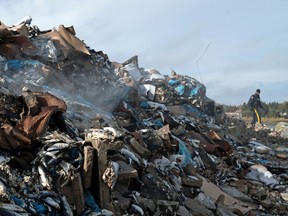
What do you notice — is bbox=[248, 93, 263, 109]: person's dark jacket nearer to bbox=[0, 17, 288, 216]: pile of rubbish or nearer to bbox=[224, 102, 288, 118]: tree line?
bbox=[0, 17, 288, 216]: pile of rubbish

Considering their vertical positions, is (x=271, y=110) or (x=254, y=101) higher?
(x=271, y=110)

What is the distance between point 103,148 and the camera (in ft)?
11.0

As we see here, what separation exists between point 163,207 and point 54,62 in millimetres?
4017

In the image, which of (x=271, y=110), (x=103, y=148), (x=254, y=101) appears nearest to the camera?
(x=103, y=148)

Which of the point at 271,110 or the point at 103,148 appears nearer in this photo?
the point at 103,148

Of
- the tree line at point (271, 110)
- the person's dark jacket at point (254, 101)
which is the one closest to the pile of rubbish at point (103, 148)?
the person's dark jacket at point (254, 101)

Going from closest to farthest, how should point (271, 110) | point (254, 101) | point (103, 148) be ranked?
point (103, 148) < point (254, 101) < point (271, 110)

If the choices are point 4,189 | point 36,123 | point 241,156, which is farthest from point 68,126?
point 241,156

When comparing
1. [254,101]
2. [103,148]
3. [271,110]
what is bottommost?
[103,148]

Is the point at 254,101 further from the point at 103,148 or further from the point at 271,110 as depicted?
the point at 271,110

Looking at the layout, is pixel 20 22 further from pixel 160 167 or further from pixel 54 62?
pixel 160 167

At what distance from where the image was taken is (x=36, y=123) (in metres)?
3.72

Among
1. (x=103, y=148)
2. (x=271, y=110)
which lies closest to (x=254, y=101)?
(x=103, y=148)

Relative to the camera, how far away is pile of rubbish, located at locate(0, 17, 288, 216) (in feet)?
10.6
